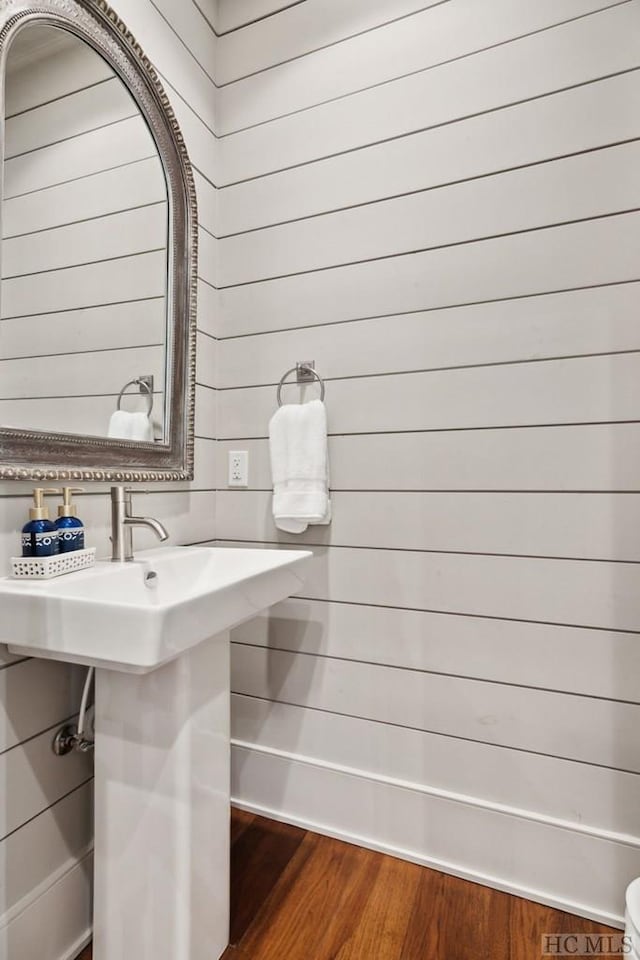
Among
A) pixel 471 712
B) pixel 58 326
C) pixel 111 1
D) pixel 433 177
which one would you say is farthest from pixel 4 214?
pixel 471 712

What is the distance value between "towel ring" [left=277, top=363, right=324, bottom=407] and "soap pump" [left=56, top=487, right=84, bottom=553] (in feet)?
2.19

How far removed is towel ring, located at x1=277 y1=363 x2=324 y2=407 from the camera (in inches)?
57.1

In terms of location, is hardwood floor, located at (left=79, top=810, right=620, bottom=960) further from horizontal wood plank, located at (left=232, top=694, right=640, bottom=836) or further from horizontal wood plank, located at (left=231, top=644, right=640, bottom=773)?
horizontal wood plank, located at (left=231, top=644, right=640, bottom=773)

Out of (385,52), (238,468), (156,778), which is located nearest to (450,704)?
(156,778)

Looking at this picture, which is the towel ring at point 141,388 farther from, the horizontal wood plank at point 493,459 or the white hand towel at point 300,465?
the horizontal wood plank at point 493,459

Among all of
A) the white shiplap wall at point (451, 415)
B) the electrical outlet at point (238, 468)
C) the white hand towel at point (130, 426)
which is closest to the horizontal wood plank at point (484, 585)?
the white shiplap wall at point (451, 415)

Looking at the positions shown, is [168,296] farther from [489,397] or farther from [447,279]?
[489,397]

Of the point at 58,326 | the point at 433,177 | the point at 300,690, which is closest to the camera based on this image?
the point at 58,326

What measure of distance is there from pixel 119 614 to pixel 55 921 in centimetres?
82

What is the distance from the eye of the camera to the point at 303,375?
1.48 m

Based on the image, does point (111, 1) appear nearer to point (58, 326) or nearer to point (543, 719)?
point (58, 326)

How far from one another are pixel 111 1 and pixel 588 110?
1.18 m

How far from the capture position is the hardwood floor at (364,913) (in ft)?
3.55

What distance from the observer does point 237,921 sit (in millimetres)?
1151
